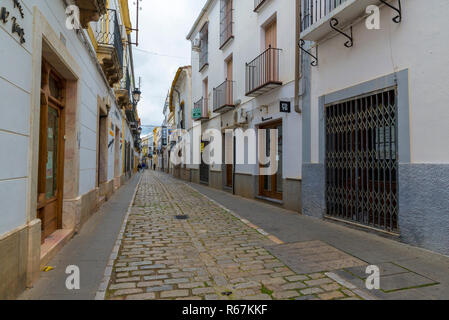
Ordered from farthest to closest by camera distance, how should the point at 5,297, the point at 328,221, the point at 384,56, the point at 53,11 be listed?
the point at 328,221
the point at 384,56
the point at 53,11
the point at 5,297

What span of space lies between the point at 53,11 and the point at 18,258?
314cm

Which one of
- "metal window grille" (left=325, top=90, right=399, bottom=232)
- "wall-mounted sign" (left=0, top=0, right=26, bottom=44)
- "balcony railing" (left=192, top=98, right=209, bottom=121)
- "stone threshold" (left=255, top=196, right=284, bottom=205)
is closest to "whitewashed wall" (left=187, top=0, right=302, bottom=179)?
"balcony railing" (left=192, top=98, right=209, bottom=121)

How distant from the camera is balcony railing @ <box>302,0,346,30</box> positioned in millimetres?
5938

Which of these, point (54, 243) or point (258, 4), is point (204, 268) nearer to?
point (54, 243)

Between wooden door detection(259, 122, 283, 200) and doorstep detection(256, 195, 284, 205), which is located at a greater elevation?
wooden door detection(259, 122, 283, 200)

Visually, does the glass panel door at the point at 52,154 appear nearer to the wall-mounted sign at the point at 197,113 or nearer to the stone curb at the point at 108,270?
the stone curb at the point at 108,270

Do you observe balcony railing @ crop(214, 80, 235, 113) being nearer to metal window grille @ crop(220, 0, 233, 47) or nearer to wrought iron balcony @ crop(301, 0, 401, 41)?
metal window grille @ crop(220, 0, 233, 47)

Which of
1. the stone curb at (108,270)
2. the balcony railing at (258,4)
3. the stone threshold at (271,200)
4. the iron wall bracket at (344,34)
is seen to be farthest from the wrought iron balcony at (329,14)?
the stone curb at (108,270)

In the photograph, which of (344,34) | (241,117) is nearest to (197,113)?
(241,117)

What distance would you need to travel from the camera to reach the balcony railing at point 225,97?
38.8ft

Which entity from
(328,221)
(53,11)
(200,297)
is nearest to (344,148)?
(328,221)

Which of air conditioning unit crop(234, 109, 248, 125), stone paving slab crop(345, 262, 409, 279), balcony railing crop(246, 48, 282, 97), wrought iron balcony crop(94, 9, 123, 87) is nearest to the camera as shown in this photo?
stone paving slab crop(345, 262, 409, 279)

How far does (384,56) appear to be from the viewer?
4980 mm
